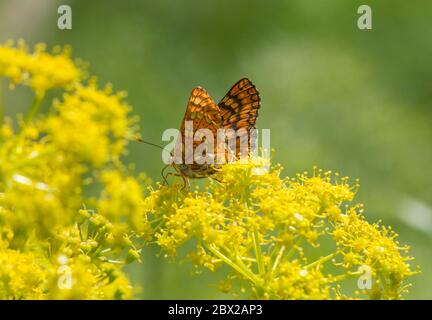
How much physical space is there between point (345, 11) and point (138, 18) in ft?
7.81

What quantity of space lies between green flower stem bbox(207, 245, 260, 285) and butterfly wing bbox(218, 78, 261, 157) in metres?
1.48

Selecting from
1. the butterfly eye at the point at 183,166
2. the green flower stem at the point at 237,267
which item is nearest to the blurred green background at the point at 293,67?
the butterfly eye at the point at 183,166

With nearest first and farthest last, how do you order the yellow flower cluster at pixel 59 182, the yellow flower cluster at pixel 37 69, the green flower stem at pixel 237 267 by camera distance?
1. the yellow flower cluster at pixel 59 182
2. the yellow flower cluster at pixel 37 69
3. the green flower stem at pixel 237 267

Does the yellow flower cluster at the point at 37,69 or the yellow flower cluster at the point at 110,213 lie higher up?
the yellow flower cluster at the point at 37,69

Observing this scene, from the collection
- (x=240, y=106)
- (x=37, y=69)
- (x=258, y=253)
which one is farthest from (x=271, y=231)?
(x=240, y=106)

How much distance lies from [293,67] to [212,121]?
160 inches

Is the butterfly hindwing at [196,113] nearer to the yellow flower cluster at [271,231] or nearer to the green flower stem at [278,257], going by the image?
the yellow flower cluster at [271,231]

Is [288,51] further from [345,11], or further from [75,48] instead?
[75,48]

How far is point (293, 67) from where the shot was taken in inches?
295

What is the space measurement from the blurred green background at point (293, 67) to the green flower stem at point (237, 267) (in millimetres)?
3604

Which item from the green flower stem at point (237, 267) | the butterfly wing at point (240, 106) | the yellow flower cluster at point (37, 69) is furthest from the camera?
the butterfly wing at point (240, 106)

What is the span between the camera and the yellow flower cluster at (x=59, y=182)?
76.8 inches

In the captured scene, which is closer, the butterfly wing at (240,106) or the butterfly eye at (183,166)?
the butterfly eye at (183,166)

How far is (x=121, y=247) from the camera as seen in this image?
8.07 ft
